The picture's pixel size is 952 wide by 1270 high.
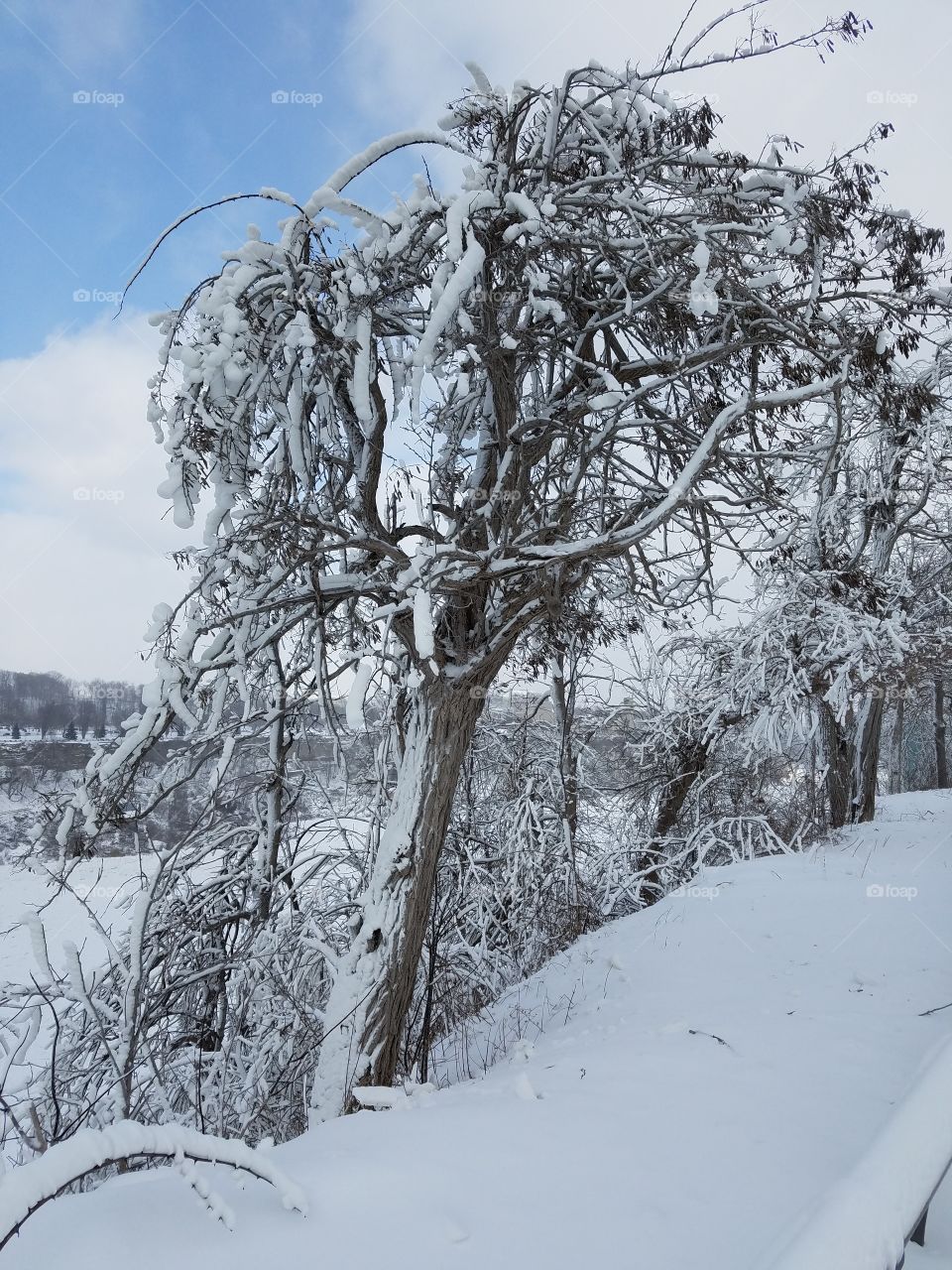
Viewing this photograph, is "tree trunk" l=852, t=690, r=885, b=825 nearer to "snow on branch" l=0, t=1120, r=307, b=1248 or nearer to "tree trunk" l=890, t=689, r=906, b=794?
"snow on branch" l=0, t=1120, r=307, b=1248

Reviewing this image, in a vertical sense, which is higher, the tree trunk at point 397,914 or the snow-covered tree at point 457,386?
the snow-covered tree at point 457,386

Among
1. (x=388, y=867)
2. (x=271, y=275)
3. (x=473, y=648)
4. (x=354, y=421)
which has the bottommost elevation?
(x=388, y=867)

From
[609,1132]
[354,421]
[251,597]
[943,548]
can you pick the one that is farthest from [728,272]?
[943,548]

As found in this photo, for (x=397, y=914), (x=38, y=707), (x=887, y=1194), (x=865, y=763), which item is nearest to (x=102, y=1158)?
(x=887, y=1194)

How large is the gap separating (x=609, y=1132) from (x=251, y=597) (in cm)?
270

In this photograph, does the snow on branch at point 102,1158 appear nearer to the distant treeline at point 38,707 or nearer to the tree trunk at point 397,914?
the tree trunk at point 397,914

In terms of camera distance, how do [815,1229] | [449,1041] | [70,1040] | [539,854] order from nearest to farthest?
1. [815,1229]
2. [70,1040]
3. [449,1041]
4. [539,854]

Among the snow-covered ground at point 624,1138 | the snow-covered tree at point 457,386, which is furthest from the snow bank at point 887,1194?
the snow-covered tree at point 457,386

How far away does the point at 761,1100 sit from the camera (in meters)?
2.82

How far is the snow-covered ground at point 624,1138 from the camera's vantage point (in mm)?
1721

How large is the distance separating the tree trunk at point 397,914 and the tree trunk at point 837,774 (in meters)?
8.15

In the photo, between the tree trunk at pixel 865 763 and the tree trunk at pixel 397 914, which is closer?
the tree trunk at pixel 397 914

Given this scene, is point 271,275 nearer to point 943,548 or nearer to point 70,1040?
point 70,1040

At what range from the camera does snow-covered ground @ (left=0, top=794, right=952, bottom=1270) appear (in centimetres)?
172
